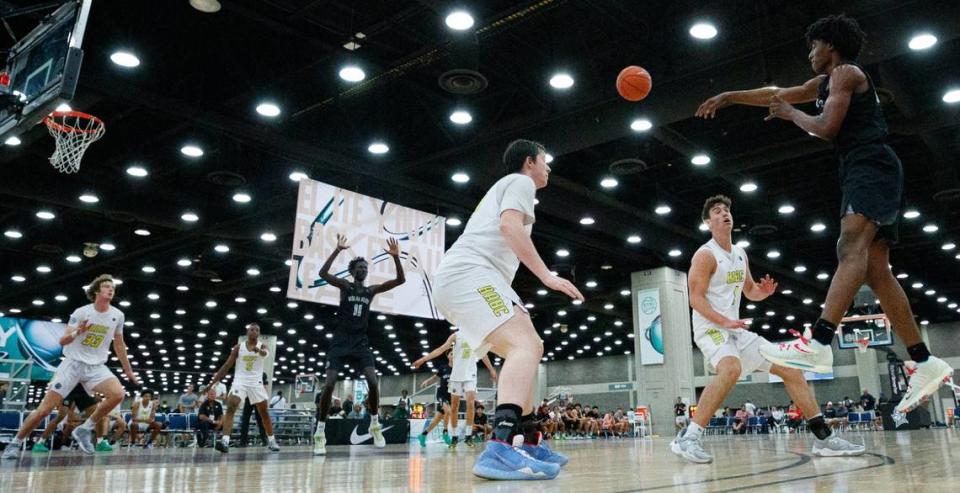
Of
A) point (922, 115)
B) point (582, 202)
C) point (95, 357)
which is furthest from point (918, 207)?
point (95, 357)

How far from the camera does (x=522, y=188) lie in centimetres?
332

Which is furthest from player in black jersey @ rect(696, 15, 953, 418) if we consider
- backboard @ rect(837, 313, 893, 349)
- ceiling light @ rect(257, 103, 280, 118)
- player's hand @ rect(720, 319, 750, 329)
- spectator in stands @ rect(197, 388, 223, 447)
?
backboard @ rect(837, 313, 893, 349)

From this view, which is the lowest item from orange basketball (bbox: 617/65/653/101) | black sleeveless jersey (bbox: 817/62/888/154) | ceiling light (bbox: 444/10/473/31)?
black sleeveless jersey (bbox: 817/62/888/154)

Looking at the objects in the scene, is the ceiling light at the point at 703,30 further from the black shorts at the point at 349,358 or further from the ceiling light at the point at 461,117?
the black shorts at the point at 349,358

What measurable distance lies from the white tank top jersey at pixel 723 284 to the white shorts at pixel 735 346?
9 cm

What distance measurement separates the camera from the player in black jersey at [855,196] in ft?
10.5

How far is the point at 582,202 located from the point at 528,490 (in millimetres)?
13583

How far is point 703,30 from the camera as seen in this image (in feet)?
30.0

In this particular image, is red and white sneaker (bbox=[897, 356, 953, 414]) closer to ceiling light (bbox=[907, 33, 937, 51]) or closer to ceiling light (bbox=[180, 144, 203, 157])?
ceiling light (bbox=[907, 33, 937, 51])

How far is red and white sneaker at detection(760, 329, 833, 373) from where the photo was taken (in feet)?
11.2

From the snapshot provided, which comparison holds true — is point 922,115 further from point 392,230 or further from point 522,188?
point 522,188

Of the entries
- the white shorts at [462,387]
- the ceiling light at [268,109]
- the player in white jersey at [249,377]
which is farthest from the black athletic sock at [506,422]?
the ceiling light at [268,109]

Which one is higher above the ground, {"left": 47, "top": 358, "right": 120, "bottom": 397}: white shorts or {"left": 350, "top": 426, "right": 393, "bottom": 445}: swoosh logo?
{"left": 47, "top": 358, "right": 120, "bottom": 397}: white shorts

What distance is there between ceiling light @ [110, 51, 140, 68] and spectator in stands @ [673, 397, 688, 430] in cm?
1477
